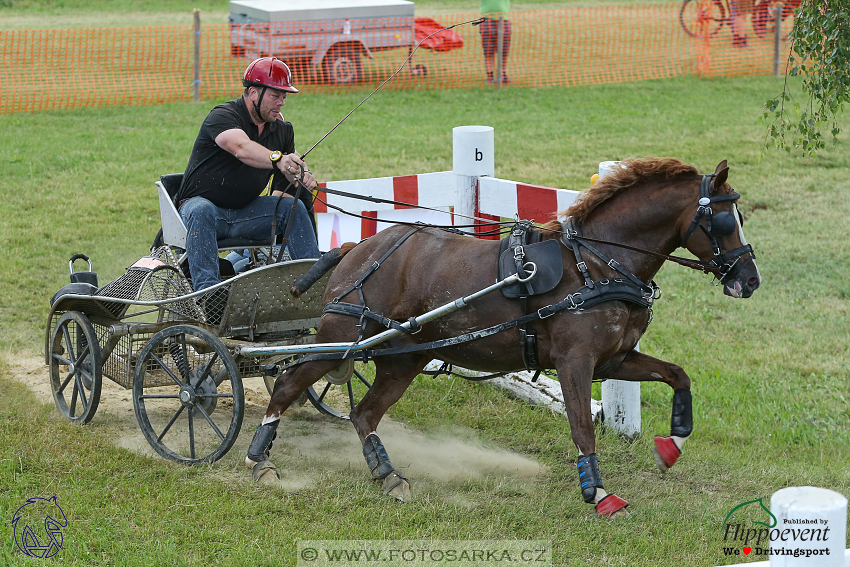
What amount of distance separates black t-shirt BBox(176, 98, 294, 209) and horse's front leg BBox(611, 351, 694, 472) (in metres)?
2.45

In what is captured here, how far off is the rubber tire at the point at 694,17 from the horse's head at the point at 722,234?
15.2 meters

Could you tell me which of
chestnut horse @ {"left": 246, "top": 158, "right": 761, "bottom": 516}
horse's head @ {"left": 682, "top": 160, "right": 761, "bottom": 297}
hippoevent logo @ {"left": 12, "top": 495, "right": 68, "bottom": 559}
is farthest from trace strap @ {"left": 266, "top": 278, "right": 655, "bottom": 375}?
hippoevent logo @ {"left": 12, "top": 495, "right": 68, "bottom": 559}

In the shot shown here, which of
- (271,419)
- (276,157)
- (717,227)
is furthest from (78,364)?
(717,227)

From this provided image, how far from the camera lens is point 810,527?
193 cm

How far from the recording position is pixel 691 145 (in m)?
12.8

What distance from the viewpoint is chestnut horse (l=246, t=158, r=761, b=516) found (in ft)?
14.1

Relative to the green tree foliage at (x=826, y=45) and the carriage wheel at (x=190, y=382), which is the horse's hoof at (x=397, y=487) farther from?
the green tree foliage at (x=826, y=45)

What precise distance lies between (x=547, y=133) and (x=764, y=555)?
10.2 m

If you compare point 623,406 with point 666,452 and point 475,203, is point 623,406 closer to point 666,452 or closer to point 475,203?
point 666,452

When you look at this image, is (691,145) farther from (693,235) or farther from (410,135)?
(693,235)

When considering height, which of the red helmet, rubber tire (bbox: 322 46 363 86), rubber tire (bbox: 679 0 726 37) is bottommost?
the red helmet

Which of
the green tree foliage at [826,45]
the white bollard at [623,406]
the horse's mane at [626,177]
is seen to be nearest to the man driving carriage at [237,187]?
the horse's mane at [626,177]

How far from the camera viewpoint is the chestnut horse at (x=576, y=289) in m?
4.29

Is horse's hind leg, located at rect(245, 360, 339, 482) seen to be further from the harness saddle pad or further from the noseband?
the noseband
